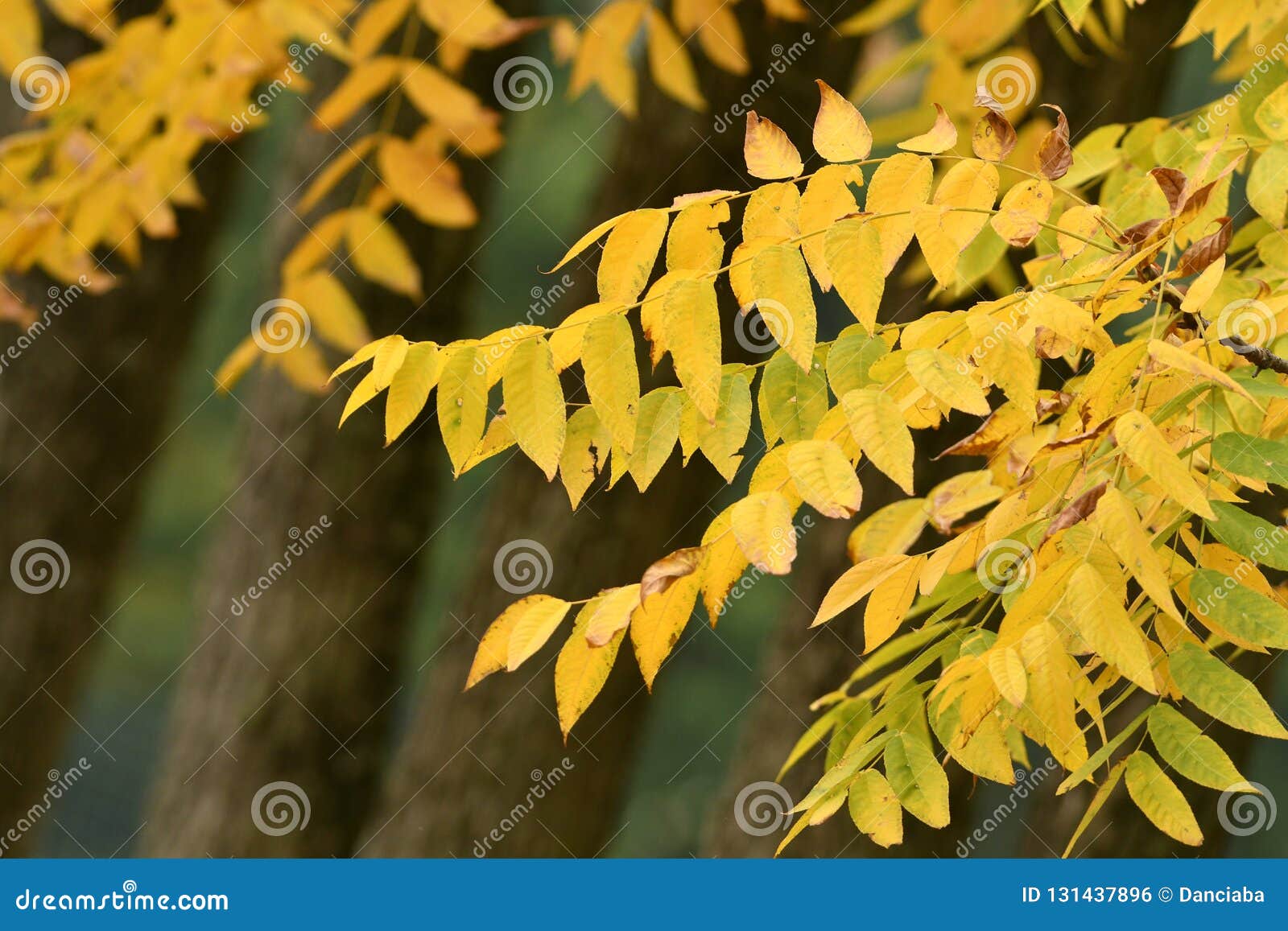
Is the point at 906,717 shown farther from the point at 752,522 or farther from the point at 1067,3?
the point at 1067,3

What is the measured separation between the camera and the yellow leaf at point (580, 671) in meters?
1.23

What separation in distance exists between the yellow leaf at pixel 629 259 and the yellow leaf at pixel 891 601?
43cm

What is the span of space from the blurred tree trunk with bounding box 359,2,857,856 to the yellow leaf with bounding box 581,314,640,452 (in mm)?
2255

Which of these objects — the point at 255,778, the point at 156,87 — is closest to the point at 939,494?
the point at 156,87

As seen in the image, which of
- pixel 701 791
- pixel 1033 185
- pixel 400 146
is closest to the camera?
pixel 1033 185

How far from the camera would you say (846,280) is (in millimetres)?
1233

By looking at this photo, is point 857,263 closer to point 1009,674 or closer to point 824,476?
point 824,476

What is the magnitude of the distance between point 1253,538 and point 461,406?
0.86 metres

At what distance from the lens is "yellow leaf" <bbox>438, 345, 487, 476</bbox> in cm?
127

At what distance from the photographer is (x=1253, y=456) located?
47.9 inches

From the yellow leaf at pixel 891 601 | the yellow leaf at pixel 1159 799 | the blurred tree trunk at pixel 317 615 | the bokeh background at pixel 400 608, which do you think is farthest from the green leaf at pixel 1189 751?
the blurred tree trunk at pixel 317 615

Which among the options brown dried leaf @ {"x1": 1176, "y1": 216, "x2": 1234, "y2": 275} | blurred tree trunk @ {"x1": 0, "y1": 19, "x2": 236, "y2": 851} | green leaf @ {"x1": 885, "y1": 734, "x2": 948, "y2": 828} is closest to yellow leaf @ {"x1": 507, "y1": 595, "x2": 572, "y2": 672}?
green leaf @ {"x1": 885, "y1": 734, "x2": 948, "y2": 828}

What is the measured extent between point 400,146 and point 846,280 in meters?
2.00

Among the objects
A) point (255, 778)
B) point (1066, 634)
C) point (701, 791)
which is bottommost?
point (701, 791)
